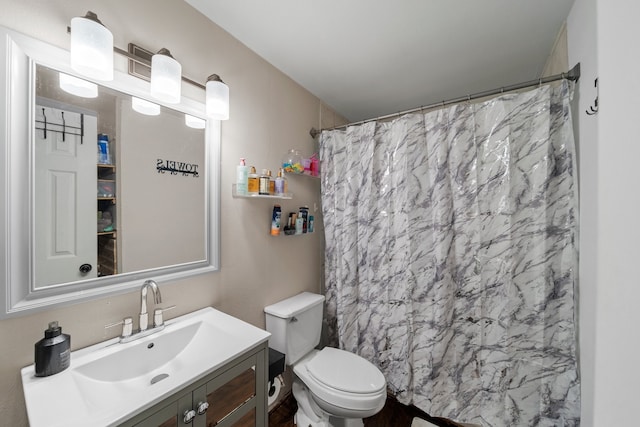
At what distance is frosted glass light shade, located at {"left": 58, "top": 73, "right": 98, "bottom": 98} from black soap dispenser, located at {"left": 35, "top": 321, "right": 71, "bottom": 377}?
0.80 m

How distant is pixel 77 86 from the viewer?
0.85 m

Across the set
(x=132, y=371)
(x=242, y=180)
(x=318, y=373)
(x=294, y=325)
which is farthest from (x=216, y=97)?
(x=318, y=373)

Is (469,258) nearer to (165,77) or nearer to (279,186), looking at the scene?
(279,186)

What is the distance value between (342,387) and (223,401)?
27.1 inches

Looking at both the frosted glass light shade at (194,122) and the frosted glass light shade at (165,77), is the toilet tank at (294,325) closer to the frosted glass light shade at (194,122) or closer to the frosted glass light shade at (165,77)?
the frosted glass light shade at (194,122)

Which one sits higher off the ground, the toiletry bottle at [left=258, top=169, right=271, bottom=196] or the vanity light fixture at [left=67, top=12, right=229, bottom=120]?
the vanity light fixture at [left=67, top=12, right=229, bottom=120]

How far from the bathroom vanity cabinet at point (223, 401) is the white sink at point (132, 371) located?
34 millimetres

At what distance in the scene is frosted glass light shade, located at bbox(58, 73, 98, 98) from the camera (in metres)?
0.83

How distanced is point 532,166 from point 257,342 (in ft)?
5.35

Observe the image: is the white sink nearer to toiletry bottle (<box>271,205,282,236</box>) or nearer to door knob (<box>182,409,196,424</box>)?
door knob (<box>182,409,196,424</box>)

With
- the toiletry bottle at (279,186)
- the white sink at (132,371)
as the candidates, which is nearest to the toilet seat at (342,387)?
the white sink at (132,371)

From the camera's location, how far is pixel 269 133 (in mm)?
1607

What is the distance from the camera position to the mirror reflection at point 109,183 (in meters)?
0.80

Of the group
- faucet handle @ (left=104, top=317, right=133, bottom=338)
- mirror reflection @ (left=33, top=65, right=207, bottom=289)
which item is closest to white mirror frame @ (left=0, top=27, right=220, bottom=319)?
mirror reflection @ (left=33, top=65, right=207, bottom=289)
